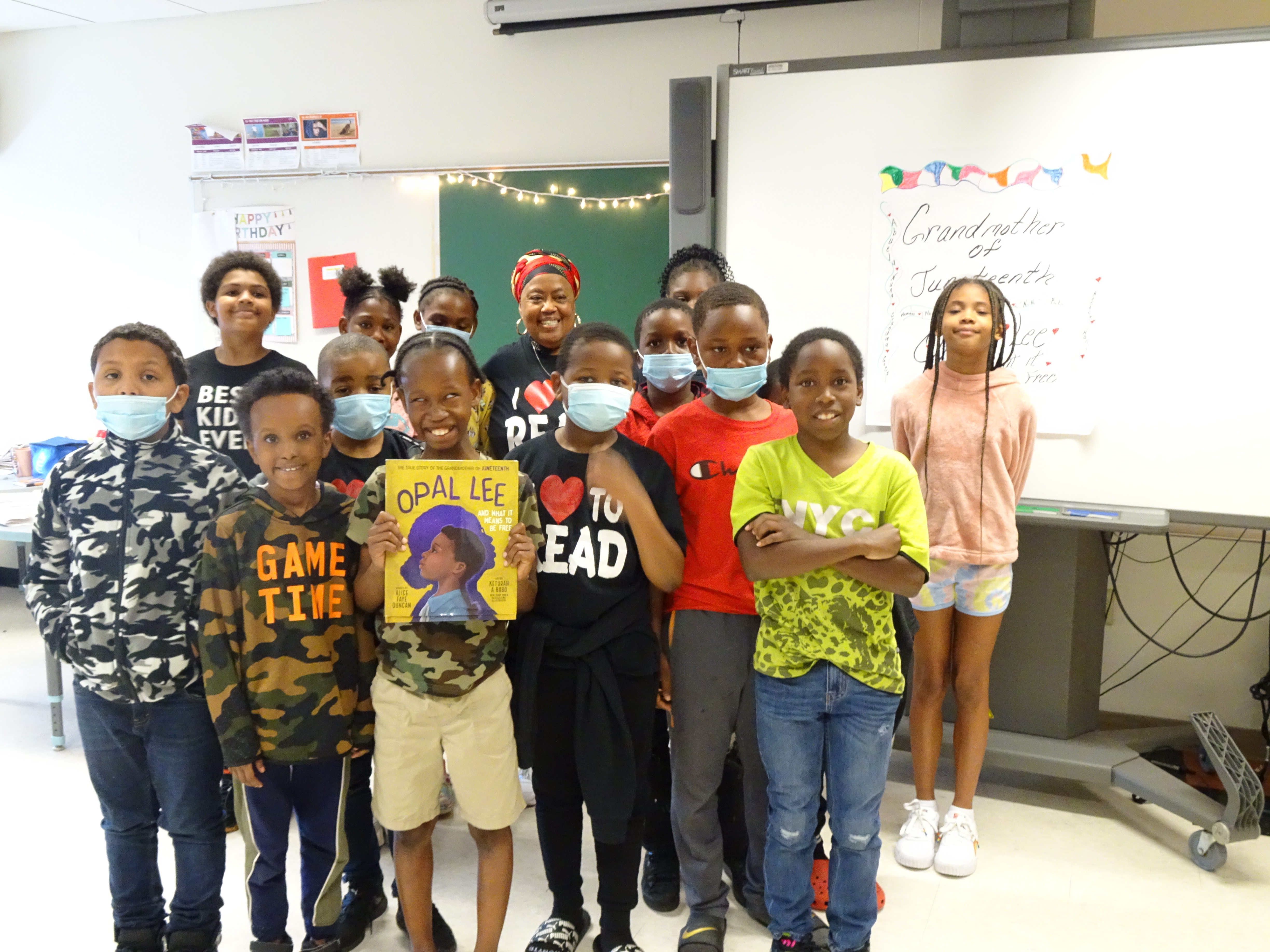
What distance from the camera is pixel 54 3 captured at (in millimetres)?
4348

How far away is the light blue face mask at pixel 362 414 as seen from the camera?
1951 millimetres

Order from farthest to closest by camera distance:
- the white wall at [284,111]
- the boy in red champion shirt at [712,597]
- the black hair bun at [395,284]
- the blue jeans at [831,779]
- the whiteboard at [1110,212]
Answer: the white wall at [284,111]
the black hair bun at [395,284]
the whiteboard at [1110,212]
the boy in red champion shirt at [712,597]
the blue jeans at [831,779]

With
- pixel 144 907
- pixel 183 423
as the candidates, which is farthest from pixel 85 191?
pixel 144 907

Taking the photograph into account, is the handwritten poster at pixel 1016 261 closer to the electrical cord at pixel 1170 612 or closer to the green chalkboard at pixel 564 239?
the electrical cord at pixel 1170 612

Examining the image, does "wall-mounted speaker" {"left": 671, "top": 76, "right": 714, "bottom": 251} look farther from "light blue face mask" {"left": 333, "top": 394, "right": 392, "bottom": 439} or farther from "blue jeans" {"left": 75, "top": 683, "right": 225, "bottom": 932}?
"blue jeans" {"left": 75, "top": 683, "right": 225, "bottom": 932}

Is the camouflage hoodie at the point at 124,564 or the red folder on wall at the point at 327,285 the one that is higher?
the red folder on wall at the point at 327,285

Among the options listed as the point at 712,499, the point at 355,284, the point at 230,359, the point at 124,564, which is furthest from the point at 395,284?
the point at 712,499

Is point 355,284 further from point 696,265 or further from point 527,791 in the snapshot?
point 527,791

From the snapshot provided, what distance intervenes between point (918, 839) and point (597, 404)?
5.12 ft

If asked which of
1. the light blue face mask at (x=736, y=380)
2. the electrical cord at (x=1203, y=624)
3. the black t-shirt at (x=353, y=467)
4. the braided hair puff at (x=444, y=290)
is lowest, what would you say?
the electrical cord at (x=1203, y=624)

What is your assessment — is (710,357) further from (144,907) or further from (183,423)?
(144,907)

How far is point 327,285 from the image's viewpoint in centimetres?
446

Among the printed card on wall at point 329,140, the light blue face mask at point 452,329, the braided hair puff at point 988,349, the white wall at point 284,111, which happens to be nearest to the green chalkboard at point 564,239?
the white wall at point 284,111

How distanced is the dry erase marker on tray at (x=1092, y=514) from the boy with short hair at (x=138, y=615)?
2.19m
